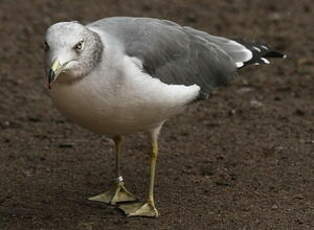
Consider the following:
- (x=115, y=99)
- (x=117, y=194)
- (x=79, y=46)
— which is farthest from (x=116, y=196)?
(x=79, y=46)

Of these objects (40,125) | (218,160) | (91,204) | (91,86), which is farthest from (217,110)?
(91,86)

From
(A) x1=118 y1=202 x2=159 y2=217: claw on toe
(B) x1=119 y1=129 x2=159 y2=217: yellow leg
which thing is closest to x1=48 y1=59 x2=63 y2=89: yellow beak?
(B) x1=119 y1=129 x2=159 y2=217: yellow leg

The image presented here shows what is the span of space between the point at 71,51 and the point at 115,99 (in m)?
0.39

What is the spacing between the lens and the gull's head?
461 centimetres

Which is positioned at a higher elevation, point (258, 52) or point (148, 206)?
point (258, 52)

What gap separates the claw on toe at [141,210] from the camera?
5348 mm

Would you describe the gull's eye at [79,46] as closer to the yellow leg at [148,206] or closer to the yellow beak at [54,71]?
the yellow beak at [54,71]

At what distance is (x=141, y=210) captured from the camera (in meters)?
5.38

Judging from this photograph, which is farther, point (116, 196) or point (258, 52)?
point (258, 52)

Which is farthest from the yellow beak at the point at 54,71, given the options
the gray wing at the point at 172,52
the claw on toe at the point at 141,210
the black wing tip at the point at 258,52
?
the black wing tip at the point at 258,52

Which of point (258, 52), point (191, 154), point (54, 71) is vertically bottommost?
point (191, 154)

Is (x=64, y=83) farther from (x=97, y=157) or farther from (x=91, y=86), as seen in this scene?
(x=97, y=157)

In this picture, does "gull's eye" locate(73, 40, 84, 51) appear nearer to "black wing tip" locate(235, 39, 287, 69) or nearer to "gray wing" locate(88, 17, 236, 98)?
"gray wing" locate(88, 17, 236, 98)

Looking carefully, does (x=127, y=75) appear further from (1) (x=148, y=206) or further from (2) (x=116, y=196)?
(2) (x=116, y=196)
